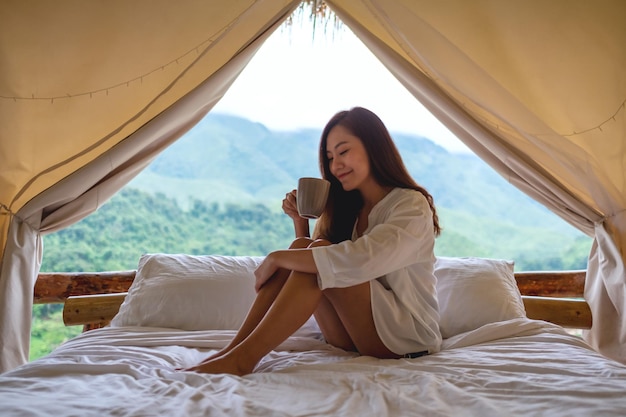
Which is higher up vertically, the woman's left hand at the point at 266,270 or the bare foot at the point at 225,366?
the woman's left hand at the point at 266,270

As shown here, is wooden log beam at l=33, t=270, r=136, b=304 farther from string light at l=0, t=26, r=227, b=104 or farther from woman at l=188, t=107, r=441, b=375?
woman at l=188, t=107, r=441, b=375

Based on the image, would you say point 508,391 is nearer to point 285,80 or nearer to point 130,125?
point 130,125

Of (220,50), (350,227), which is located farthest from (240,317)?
(220,50)

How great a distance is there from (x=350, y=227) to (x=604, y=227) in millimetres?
1134

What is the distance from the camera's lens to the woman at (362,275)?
4.80 ft

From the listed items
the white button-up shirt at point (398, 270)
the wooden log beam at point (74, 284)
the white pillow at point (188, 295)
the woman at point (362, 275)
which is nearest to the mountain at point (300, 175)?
the wooden log beam at point (74, 284)

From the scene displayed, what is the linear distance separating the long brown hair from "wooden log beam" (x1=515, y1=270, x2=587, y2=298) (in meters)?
1.10

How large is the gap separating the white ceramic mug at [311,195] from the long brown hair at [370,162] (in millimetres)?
295

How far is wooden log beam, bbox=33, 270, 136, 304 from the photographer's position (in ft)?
8.47

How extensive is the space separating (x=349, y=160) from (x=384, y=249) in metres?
0.45

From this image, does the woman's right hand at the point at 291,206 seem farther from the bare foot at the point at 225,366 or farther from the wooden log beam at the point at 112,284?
the wooden log beam at the point at 112,284

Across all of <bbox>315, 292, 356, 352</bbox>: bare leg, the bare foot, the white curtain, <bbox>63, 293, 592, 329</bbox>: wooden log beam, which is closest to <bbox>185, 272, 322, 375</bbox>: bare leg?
the bare foot

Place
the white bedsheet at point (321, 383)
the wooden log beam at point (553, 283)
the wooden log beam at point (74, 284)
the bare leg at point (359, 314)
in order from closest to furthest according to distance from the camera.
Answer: the white bedsheet at point (321, 383) < the bare leg at point (359, 314) < the wooden log beam at point (74, 284) < the wooden log beam at point (553, 283)

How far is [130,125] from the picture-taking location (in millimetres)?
2260
